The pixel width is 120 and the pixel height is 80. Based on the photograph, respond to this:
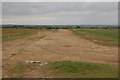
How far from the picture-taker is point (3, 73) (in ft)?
24.9

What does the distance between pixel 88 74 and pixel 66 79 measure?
1.12 meters

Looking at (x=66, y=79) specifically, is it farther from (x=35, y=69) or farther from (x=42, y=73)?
(x=35, y=69)

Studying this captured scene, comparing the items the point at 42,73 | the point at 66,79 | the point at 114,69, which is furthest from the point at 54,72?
the point at 114,69

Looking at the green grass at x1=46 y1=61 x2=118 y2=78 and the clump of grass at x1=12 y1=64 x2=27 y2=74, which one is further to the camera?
the clump of grass at x1=12 y1=64 x2=27 y2=74

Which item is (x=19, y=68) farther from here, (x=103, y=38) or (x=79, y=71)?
(x=103, y=38)

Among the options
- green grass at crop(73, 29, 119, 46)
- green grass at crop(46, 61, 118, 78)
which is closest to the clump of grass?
green grass at crop(46, 61, 118, 78)

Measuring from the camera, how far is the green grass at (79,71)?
23.3ft

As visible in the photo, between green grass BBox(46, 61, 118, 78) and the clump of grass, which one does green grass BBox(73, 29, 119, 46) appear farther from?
the clump of grass

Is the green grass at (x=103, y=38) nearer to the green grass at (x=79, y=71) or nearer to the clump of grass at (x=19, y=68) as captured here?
the green grass at (x=79, y=71)

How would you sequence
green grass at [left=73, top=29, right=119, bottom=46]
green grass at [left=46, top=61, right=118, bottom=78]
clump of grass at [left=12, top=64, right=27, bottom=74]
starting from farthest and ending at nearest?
green grass at [left=73, top=29, right=119, bottom=46]
clump of grass at [left=12, top=64, right=27, bottom=74]
green grass at [left=46, top=61, right=118, bottom=78]

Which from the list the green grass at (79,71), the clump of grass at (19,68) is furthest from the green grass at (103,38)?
the clump of grass at (19,68)

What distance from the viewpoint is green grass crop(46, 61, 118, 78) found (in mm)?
7102

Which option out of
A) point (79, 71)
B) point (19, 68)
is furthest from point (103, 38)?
point (19, 68)

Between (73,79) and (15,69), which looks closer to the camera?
(73,79)
